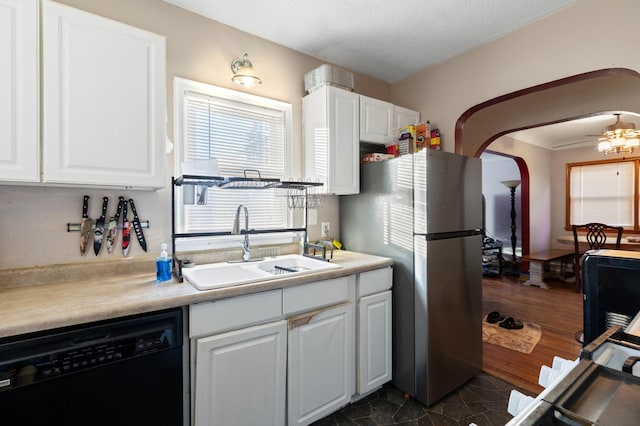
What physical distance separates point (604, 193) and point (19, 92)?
7.61 meters

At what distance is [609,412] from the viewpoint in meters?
0.51

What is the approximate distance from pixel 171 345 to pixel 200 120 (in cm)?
143

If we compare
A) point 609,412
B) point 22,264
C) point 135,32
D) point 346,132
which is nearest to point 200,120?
point 135,32

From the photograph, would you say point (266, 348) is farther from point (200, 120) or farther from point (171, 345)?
point (200, 120)

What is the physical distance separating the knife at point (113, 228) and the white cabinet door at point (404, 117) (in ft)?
7.21

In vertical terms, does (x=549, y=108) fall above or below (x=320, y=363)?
above

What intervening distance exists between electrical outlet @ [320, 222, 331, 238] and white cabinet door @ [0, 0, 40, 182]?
6.05ft

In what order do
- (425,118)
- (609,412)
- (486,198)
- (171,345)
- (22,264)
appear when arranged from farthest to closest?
(486,198) → (425,118) → (22,264) → (171,345) → (609,412)

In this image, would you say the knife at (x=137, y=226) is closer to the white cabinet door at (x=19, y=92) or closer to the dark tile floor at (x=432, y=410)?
the white cabinet door at (x=19, y=92)

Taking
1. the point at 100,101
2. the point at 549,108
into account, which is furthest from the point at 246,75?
the point at 549,108

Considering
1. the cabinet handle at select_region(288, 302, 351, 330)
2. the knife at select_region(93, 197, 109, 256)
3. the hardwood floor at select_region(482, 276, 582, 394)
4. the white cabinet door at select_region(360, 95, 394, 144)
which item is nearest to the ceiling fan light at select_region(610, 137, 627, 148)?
the hardwood floor at select_region(482, 276, 582, 394)

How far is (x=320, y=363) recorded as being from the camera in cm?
178

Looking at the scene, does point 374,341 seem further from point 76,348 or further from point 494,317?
point 494,317

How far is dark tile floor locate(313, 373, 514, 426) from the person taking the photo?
1867 millimetres
